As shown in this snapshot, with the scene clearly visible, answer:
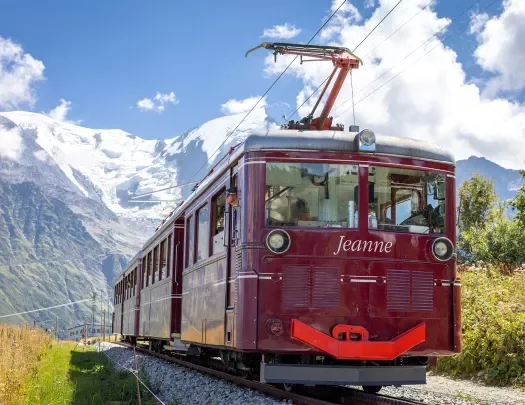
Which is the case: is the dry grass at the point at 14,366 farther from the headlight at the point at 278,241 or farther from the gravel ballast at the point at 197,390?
the headlight at the point at 278,241

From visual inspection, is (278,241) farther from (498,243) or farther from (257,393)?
(498,243)

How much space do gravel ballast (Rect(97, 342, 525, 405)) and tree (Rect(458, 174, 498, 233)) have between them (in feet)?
136

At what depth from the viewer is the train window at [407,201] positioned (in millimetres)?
8961

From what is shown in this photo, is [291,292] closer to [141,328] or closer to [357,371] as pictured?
[357,371]

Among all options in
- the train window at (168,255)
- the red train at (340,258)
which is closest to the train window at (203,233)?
the red train at (340,258)

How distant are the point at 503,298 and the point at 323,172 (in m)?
8.10

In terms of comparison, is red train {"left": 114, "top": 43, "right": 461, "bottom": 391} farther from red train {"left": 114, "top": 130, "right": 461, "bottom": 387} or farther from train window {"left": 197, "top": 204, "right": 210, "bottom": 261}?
train window {"left": 197, "top": 204, "right": 210, "bottom": 261}

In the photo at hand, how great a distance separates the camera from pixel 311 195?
8758 mm

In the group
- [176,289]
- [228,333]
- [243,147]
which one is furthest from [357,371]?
[176,289]

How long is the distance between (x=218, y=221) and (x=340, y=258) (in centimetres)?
231

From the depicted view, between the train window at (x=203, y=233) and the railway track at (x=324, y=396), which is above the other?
the train window at (x=203, y=233)

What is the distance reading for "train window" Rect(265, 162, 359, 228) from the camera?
876 centimetres

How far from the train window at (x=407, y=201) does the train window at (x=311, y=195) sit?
0.90ft

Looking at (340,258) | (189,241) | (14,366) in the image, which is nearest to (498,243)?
(189,241)
